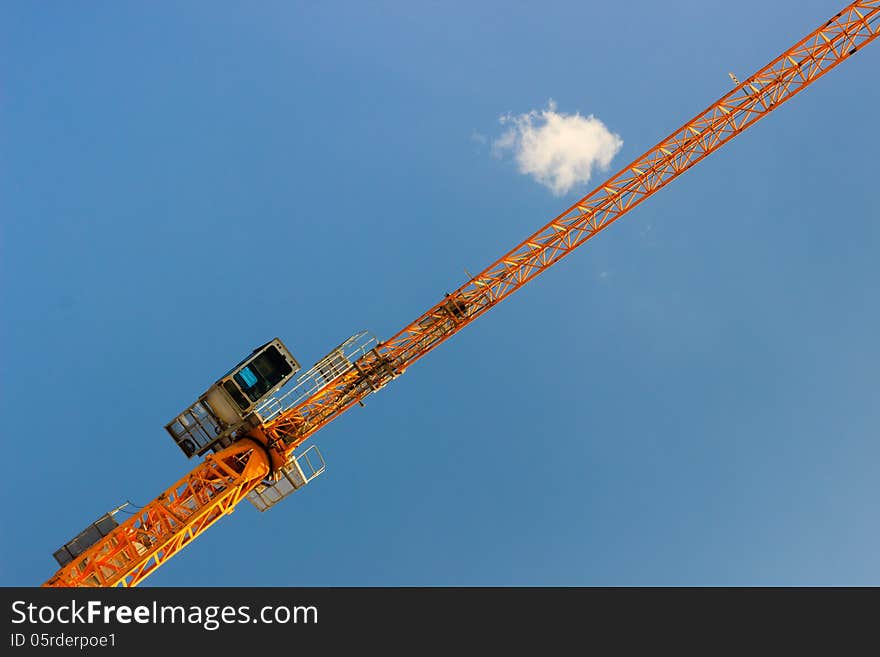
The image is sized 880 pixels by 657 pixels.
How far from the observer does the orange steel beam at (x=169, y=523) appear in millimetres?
24562

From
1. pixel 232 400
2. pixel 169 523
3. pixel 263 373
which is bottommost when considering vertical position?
pixel 169 523

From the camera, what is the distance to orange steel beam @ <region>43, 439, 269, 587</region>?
24562 mm

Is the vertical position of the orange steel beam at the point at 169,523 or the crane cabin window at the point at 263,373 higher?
the crane cabin window at the point at 263,373

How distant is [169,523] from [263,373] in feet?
27.2

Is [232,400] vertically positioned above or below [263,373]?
below

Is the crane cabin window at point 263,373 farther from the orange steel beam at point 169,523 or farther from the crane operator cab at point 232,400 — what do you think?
the orange steel beam at point 169,523

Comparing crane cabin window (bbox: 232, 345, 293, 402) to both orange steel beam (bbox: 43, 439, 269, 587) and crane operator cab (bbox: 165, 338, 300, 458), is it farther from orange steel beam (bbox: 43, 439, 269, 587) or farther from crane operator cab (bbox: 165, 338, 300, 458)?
orange steel beam (bbox: 43, 439, 269, 587)

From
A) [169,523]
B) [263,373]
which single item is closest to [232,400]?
[263,373]

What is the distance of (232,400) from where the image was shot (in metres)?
Result: 26.6

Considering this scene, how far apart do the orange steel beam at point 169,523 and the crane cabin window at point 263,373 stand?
10.6 feet

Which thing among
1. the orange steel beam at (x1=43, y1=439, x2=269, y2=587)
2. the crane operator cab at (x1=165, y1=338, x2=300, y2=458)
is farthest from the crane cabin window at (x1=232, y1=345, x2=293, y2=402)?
the orange steel beam at (x1=43, y1=439, x2=269, y2=587)

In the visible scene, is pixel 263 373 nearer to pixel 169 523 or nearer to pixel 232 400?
pixel 232 400

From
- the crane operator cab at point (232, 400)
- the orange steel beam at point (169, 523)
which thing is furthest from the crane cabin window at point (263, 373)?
the orange steel beam at point (169, 523)
